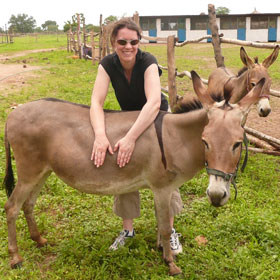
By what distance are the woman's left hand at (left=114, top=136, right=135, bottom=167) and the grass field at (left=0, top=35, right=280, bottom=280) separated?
40.1 inches

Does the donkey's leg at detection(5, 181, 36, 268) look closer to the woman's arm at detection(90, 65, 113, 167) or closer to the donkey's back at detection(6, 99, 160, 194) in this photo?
the donkey's back at detection(6, 99, 160, 194)

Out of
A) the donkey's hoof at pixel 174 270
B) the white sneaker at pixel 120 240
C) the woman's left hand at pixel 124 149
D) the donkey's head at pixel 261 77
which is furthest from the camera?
the donkey's head at pixel 261 77

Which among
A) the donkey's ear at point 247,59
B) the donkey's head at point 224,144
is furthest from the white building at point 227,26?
the donkey's head at point 224,144

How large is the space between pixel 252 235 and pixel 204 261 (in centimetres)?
64

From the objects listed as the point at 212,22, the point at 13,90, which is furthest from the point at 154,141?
the point at 13,90

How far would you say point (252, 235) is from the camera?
3232 mm

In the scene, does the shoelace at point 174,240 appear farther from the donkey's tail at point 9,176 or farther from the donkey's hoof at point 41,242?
the donkey's tail at point 9,176

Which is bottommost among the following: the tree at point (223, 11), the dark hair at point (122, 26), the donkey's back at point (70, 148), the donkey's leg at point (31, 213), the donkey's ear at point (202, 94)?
the donkey's leg at point (31, 213)

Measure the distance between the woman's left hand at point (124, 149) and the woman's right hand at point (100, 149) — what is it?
0.28ft

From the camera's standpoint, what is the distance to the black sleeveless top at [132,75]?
290 cm

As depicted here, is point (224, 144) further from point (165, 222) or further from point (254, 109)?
point (254, 109)

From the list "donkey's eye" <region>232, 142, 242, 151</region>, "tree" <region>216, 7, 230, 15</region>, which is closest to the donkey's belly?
"donkey's eye" <region>232, 142, 242, 151</region>

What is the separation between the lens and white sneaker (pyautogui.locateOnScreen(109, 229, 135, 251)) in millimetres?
3211

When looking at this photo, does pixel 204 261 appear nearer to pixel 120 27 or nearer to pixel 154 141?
pixel 154 141
